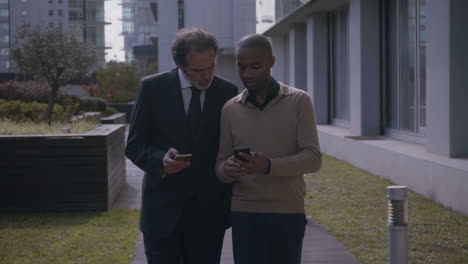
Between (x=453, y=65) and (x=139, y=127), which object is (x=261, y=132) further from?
(x=453, y=65)

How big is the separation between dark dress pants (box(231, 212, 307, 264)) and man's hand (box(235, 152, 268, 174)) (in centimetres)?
27

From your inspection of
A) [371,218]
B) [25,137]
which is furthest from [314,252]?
[25,137]

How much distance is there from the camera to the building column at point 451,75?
1073cm

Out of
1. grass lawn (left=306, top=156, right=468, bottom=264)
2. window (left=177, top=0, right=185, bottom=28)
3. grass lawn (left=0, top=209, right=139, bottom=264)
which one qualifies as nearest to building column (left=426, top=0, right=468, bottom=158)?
grass lawn (left=306, top=156, right=468, bottom=264)

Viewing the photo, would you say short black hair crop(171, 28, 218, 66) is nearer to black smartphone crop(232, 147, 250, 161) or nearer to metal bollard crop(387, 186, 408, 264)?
black smartphone crop(232, 147, 250, 161)

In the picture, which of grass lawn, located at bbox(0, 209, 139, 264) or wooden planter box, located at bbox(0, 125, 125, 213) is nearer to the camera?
grass lawn, located at bbox(0, 209, 139, 264)

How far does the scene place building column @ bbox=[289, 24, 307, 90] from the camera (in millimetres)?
24641

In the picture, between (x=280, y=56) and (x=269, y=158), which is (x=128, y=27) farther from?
(x=269, y=158)

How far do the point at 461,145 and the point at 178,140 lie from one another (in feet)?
24.8

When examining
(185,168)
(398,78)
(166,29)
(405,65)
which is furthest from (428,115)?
(166,29)

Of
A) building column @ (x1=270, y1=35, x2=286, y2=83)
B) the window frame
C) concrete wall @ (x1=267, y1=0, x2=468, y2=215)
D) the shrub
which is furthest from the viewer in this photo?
the shrub

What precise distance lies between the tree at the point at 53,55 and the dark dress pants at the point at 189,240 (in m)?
20.4

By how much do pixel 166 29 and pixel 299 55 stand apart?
29881 millimetres

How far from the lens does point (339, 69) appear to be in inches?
817
